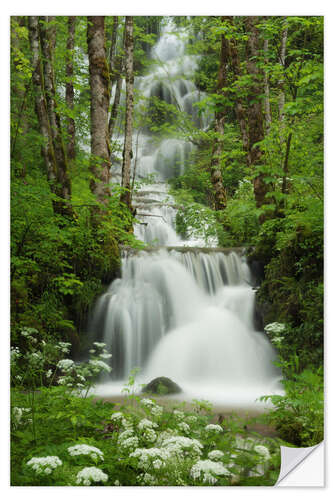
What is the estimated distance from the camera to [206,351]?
319cm

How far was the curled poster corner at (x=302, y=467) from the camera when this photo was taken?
245 centimetres

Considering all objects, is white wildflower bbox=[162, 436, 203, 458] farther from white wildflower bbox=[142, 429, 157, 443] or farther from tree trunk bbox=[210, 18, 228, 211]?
tree trunk bbox=[210, 18, 228, 211]

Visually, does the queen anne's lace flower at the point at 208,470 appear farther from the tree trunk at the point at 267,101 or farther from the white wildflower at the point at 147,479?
the tree trunk at the point at 267,101

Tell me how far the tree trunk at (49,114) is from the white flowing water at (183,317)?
37.6 inches

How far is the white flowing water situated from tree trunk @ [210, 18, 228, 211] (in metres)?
0.21

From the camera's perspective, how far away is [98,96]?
14.8 feet

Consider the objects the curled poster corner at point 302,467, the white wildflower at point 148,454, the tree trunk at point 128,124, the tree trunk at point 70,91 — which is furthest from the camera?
the tree trunk at point 128,124

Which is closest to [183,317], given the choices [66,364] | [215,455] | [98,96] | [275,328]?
[275,328]

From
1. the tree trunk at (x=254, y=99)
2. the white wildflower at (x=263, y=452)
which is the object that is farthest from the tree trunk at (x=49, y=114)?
the white wildflower at (x=263, y=452)

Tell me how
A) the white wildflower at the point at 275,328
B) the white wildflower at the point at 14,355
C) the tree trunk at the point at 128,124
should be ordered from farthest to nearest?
the tree trunk at the point at 128,124 → the white wildflower at the point at 275,328 → the white wildflower at the point at 14,355

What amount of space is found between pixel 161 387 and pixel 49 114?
2.99 metres

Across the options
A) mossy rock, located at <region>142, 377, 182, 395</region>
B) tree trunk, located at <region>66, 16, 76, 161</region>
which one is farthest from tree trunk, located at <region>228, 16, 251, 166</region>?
mossy rock, located at <region>142, 377, 182, 395</region>

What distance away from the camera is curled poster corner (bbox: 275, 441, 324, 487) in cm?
245
